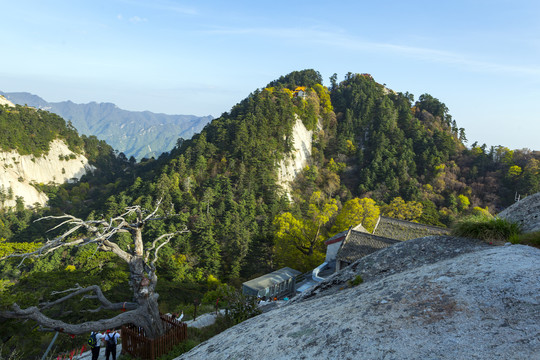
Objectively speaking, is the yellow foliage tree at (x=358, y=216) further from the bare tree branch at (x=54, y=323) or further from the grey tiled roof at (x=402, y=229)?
the bare tree branch at (x=54, y=323)

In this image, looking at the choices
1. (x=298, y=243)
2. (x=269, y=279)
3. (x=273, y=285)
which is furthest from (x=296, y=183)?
(x=273, y=285)


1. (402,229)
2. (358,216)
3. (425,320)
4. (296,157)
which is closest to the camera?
(425,320)

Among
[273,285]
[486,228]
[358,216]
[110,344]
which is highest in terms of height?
[486,228]

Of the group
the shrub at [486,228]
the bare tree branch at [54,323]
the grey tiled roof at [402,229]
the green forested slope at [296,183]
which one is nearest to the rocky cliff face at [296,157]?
the green forested slope at [296,183]

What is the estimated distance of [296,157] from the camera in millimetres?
77750

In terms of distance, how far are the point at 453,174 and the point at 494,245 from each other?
2755 inches

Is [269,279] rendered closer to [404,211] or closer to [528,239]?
[528,239]

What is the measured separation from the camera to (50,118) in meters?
102

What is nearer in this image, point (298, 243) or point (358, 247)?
point (358, 247)

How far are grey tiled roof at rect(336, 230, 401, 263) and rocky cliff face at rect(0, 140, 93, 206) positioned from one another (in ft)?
295

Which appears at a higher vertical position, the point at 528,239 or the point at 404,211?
the point at 528,239

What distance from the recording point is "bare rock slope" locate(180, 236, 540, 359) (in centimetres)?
399

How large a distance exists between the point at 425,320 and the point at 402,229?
30024 mm

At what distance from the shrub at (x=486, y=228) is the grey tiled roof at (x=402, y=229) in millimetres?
23954
